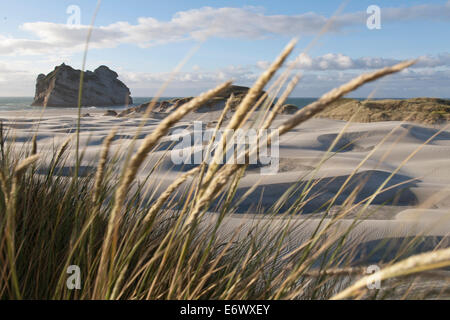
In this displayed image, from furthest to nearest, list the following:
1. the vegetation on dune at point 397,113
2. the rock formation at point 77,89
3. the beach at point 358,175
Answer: the rock formation at point 77,89
the vegetation on dune at point 397,113
the beach at point 358,175

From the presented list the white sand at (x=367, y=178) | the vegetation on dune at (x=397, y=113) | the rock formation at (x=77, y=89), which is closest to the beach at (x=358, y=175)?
Answer: the white sand at (x=367, y=178)

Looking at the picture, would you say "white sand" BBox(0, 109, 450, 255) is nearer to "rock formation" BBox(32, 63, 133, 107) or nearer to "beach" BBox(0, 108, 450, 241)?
"beach" BBox(0, 108, 450, 241)

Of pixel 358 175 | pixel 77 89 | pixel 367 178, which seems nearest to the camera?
pixel 367 178

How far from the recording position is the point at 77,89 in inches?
1121

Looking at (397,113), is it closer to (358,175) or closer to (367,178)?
(358,175)

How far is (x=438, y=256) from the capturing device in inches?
18.6

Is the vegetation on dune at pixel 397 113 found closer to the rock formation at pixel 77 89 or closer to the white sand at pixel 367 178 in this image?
the white sand at pixel 367 178

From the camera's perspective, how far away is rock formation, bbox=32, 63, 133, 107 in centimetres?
2788

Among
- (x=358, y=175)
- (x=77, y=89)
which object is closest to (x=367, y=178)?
(x=358, y=175)

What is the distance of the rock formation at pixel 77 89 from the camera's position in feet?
91.5

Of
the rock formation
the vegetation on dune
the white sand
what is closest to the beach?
the white sand
